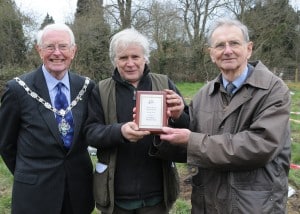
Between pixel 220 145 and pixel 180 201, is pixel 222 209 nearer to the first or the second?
pixel 220 145

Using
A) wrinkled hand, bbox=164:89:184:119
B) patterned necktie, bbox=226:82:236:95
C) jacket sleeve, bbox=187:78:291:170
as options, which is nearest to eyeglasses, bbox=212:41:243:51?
patterned necktie, bbox=226:82:236:95

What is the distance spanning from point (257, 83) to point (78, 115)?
1385 mm

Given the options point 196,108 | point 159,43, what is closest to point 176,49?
point 159,43

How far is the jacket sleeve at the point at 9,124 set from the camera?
9.66 feet

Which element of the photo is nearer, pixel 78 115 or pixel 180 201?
pixel 78 115

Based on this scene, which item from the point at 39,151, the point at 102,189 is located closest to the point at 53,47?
the point at 39,151

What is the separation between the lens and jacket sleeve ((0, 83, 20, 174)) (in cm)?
294

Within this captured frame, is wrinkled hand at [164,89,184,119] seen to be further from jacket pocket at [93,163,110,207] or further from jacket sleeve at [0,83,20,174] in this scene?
jacket sleeve at [0,83,20,174]

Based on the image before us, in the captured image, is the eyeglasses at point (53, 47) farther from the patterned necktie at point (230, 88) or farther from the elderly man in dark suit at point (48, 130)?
the patterned necktie at point (230, 88)

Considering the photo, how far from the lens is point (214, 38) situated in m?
2.67

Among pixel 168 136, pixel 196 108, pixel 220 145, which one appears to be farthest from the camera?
pixel 196 108

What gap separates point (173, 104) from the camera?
2.75m

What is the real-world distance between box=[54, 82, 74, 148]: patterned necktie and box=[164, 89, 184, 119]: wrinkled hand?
0.80 meters

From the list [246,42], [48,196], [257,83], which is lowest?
[48,196]
